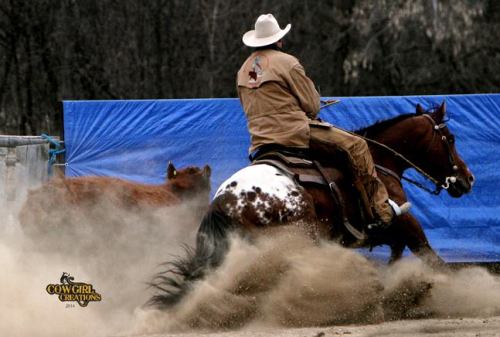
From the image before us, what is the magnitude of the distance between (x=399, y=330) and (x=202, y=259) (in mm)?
1623

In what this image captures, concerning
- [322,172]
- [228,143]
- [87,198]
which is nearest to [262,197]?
[322,172]

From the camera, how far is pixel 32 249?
8219 millimetres

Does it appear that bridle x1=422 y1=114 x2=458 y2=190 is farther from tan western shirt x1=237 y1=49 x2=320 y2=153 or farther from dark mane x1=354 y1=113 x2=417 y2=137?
tan western shirt x1=237 y1=49 x2=320 y2=153

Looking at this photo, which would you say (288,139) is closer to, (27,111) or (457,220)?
(457,220)

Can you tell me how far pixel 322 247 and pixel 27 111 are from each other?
15153 millimetres

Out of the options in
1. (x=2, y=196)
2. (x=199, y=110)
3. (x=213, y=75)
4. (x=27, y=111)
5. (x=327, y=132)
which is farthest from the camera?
(x=213, y=75)

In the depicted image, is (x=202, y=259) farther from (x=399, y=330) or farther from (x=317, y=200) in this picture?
(x=399, y=330)

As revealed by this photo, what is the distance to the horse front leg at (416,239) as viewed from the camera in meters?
8.68

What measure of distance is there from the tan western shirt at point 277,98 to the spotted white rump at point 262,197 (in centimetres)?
44

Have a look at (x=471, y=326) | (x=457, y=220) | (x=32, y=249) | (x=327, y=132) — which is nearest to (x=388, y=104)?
(x=457, y=220)

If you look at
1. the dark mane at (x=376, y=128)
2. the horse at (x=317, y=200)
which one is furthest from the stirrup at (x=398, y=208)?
the dark mane at (x=376, y=128)

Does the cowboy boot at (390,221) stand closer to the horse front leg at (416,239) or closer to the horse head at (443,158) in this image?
the horse front leg at (416,239)

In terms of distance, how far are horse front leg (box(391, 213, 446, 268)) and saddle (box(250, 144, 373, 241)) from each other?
556 mm

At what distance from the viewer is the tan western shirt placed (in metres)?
7.86
